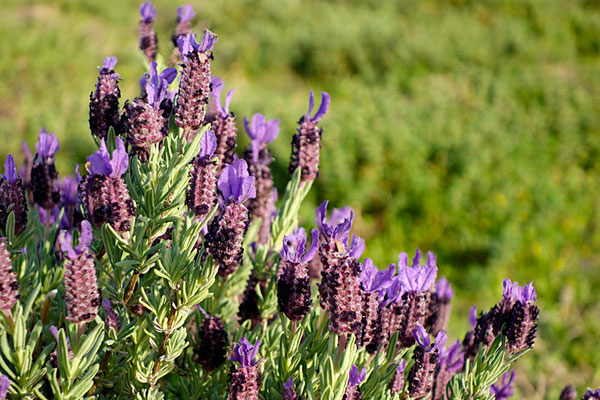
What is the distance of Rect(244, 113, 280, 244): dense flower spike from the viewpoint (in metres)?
1.52

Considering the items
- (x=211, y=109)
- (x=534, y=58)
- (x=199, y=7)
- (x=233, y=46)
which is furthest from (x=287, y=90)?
(x=211, y=109)

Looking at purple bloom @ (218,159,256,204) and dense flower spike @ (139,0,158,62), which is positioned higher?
dense flower spike @ (139,0,158,62)

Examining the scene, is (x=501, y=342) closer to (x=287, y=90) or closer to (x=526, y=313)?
(x=526, y=313)

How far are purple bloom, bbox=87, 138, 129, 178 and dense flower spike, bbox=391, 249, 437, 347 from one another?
596 mm

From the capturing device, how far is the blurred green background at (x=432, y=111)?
3.77 meters

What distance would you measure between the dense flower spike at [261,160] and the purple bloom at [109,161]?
0.50 m

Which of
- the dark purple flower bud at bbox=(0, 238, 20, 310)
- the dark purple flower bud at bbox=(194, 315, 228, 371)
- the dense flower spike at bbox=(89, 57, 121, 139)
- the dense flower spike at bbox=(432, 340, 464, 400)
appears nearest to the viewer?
the dark purple flower bud at bbox=(0, 238, 20, 310)

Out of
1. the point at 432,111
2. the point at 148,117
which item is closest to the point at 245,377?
the point at 148,117

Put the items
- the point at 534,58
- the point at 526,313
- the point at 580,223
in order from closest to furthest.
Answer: the point at 526,313 → the point at 580,223 → the point at 534,58

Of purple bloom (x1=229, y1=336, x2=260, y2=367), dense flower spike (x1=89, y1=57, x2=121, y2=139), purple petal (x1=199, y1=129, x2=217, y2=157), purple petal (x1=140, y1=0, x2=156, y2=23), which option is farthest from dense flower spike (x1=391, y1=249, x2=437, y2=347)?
purple petal (x1=140, y1=0, x2=156, y2=23)

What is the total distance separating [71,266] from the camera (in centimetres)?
95

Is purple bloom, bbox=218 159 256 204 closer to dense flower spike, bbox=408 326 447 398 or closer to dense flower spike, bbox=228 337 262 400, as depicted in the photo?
dense flower spike, bbox=228 337 262 400

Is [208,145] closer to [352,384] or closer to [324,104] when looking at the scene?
[324,104]

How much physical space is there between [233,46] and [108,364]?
5.52 m
